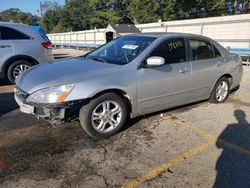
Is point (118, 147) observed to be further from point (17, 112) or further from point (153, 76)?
point (17, 112)

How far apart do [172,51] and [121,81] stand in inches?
52.7

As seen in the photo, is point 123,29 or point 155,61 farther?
point 123,29

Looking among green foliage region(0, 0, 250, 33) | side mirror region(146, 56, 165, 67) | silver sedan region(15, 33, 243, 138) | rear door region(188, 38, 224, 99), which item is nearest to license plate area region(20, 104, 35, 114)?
silver sedan region(15, 33, 243, 138)

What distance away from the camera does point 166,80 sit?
446 cm

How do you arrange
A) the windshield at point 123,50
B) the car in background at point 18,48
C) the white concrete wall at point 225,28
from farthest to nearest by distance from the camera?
the white concrete wall at point 225,28 → the car in background at point 18,48 → the windshield at point 123,50

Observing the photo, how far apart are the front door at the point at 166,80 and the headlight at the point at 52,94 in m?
1.22

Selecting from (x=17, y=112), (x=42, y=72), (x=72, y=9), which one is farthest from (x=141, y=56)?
(x=72, y=9)

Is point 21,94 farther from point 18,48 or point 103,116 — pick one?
point 18,48

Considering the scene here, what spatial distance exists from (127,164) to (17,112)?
298 centimetres

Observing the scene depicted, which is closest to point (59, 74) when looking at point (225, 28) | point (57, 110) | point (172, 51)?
point (57, 110)

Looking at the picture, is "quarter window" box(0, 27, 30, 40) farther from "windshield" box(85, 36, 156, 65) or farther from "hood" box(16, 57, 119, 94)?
"hood" box(16, 57, 119, 94)

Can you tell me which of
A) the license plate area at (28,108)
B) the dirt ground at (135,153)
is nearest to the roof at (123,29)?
the dirt ground at (135,153)

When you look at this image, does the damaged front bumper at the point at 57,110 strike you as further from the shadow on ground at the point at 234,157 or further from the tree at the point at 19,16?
→ the tree at the point at 19,16

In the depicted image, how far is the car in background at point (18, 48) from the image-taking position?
7.22 meters
